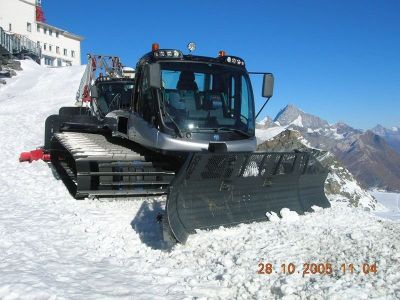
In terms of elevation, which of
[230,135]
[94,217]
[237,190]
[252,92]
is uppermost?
[252,92]

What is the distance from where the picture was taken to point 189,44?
8438 mm

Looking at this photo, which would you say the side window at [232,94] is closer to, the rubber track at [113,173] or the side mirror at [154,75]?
the side mirror at [154,75]

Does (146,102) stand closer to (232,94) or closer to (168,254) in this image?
(232,94)

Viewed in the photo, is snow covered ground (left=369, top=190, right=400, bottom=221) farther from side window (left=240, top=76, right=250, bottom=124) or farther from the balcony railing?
the balcony railing

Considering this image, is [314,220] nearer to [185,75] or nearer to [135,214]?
[135,214]

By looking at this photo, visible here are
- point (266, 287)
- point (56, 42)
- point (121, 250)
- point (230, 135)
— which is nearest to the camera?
point (266, 287)

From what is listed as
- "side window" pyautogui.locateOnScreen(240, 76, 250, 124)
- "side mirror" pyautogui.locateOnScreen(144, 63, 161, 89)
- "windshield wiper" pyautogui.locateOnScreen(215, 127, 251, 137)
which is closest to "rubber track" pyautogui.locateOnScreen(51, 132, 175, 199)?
"windshield wiper" pyautogui.locateOnScreen(215, 127, 251, 137)

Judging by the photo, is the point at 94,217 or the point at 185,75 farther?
the point at 185,75

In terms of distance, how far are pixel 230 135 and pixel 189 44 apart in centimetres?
195

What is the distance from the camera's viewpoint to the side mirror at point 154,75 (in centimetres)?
721

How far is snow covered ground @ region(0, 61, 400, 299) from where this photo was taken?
401cm

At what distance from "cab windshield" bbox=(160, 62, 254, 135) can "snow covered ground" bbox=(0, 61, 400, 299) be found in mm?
1524

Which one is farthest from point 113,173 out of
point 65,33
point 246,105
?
→ point 65,33

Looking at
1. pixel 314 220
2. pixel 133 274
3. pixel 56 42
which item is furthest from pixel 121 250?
pixel 56 42
